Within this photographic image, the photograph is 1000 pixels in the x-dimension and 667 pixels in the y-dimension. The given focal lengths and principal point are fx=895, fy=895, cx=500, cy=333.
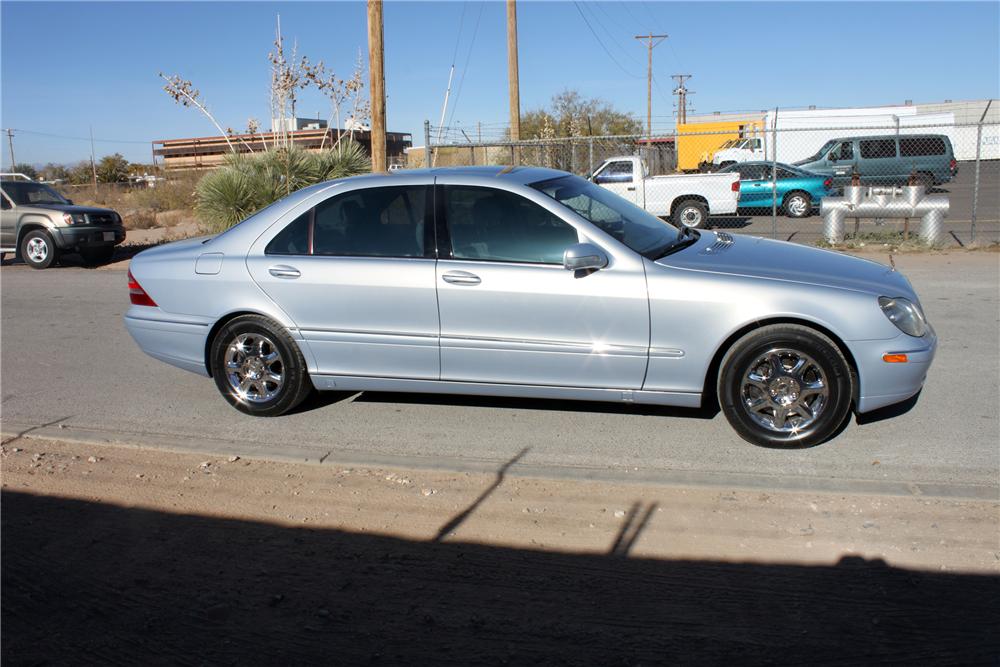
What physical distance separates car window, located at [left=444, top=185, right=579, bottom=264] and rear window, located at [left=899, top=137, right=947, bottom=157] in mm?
25232

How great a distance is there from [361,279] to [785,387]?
→ 2743 millimetres

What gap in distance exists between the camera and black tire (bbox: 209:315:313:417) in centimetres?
611

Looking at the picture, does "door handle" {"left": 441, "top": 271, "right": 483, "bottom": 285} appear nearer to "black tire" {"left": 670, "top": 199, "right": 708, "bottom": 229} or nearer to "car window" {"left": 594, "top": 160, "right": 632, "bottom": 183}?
"car window" {"left": 594, "top": 160, "right": 632, "bottom": 183}

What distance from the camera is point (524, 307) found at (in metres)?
5.53

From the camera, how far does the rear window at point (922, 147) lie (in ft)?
A: 90.1

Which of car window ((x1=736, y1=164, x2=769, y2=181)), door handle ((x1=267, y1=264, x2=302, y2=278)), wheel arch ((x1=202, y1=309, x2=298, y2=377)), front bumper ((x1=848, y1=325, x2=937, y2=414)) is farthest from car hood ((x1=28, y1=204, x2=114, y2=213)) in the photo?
front bumper ((x1=848, y1=325, x2=937, y2=414))

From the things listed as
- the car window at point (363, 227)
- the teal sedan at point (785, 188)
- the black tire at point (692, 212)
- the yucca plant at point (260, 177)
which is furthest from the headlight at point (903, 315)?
the teal sedan at point (785, 188)

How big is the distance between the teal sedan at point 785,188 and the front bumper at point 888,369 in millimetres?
16819

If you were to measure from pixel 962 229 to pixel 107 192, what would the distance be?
105 ft

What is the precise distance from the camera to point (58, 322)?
1045 centimetres

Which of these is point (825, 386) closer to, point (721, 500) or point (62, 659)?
point (721, 500)

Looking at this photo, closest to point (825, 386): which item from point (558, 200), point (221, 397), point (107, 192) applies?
point (558, 200)

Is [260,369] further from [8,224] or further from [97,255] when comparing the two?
[8,224]

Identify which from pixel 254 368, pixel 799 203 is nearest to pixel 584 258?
pixel 254 368
